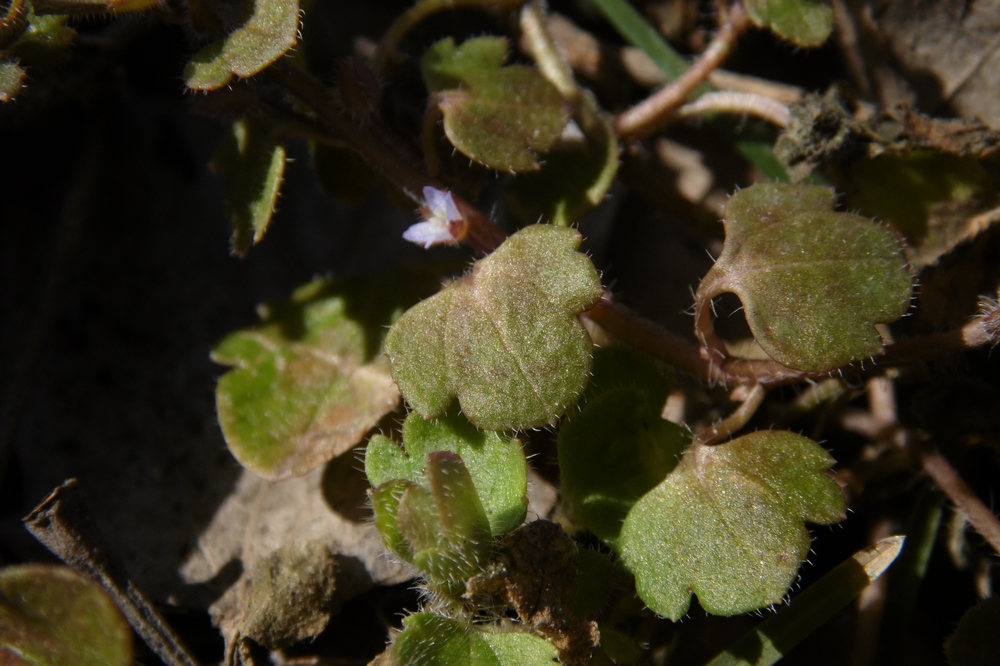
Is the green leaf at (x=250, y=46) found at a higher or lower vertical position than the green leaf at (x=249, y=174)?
higher

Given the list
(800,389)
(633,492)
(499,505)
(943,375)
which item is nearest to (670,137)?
(800,389)

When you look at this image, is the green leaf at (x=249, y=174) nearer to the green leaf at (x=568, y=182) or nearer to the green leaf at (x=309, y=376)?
the green leaf at (x=309, y=376)

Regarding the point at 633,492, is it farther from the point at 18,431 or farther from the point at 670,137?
the point at 18,431

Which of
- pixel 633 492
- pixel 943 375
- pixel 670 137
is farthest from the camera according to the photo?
pixel 670 137

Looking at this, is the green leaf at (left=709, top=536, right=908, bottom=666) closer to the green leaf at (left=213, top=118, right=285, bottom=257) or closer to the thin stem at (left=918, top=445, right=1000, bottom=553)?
the thin stem at (left=918, top=445, right=1000, bottom=553)

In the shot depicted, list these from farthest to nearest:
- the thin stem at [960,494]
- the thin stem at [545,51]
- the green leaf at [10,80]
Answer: the thin stem at [545,51] < the thin stem at [960,494] < the green leaf at [10,80]

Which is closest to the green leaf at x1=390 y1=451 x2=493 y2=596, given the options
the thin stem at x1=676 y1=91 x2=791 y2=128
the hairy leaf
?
the hairy leaf

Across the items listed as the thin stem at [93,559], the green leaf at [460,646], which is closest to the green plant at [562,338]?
the green leaf at [460,646]
